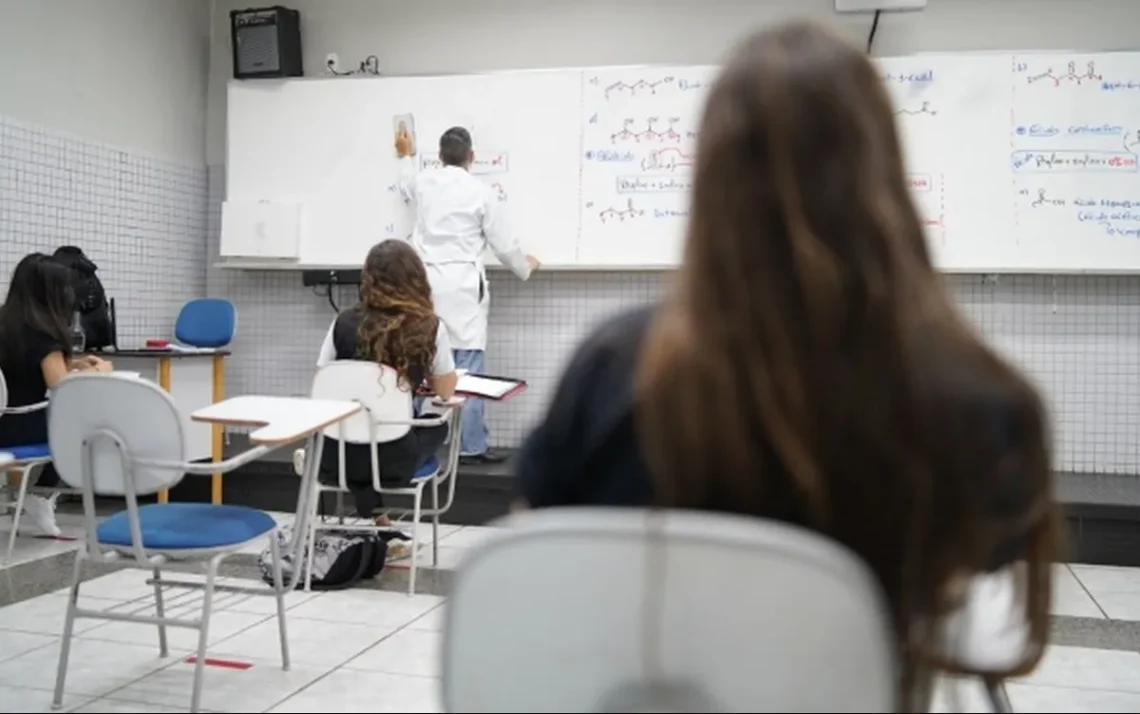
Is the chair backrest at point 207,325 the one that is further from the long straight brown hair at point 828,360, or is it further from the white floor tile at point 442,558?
the long straight brown hair at point 828,360

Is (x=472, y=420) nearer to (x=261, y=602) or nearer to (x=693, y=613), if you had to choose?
(x=261, y=602)

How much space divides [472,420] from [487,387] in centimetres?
161

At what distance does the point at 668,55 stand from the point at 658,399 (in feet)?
15.2

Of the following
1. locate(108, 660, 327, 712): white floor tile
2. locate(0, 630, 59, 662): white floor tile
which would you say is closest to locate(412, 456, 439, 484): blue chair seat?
locate(108, 660, 327, 712): white floor tile

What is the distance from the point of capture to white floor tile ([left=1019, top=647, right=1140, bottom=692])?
2.71 m

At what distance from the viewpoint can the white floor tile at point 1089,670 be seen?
271 cm

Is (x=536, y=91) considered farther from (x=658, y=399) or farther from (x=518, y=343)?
(x=658, y=399)

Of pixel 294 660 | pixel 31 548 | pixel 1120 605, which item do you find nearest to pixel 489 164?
pixel 31 548

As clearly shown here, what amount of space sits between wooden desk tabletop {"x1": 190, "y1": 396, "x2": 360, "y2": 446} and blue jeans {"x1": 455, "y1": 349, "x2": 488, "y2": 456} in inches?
92.5

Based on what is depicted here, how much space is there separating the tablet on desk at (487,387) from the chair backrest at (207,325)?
226 centimetres

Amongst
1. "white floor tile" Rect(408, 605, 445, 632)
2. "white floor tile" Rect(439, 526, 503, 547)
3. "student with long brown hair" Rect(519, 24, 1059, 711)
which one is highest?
"student with long brown hair" Rect(519, 24, 1059, 711)

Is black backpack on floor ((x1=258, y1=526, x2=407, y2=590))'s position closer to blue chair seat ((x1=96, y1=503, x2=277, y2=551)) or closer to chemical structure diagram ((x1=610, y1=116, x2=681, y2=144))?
blue chair seat ((x1=96, y1=503, x2=277, y2=551))

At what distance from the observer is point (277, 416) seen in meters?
2.38

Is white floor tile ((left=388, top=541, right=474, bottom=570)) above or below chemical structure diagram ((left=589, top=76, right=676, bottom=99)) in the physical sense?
below
